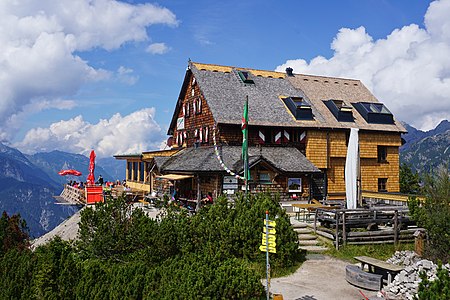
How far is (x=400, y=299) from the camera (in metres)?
10.7

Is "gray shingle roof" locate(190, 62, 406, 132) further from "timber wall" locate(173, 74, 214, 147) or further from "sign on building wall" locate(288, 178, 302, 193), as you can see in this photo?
"sign on building wall" locate(288, 178, 302, 193)

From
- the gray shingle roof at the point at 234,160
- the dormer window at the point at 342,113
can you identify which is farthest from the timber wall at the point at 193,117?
the dormer window at the point at 342,113

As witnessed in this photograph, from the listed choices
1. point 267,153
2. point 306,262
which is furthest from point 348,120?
point 306,262

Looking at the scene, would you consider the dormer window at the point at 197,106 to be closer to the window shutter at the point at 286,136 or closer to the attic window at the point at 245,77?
the attic window at the point at 245,77

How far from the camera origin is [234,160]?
85.0 feet

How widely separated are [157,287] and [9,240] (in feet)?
29.8

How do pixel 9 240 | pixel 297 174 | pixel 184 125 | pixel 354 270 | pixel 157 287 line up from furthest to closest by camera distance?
pixel 184 125 → pixel 297 174 → pixel 9 240 → pixel 354 270 → pixel 157 287

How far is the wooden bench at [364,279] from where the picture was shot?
12.0 metres

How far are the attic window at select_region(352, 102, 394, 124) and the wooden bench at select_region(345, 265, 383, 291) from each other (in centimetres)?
2151

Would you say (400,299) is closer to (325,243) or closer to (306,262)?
(306,262)

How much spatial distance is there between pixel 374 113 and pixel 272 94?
7677mm

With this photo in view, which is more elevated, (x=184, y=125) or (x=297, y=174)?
(x=184, y=125)

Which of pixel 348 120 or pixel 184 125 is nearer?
pixel 348 120

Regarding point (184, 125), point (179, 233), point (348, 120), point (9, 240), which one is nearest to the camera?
point (179, 233)
